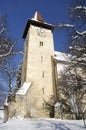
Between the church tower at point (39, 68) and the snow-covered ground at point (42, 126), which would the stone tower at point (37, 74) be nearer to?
the church tower at point (39, 68)

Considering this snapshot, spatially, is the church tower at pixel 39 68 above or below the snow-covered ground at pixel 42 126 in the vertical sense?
above

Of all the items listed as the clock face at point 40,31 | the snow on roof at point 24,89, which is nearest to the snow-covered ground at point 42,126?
the snow on roof at point 24,89

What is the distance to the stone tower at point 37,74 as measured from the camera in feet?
60.7

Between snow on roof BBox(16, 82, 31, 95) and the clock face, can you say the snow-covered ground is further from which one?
the clock face

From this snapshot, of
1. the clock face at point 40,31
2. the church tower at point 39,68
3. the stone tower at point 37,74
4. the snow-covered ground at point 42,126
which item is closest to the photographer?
the snow-covered ground at point 42,126

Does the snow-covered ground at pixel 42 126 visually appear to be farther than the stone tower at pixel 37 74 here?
No

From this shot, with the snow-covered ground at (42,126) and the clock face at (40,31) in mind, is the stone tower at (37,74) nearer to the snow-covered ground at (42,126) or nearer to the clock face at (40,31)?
the clock face at (40,31)

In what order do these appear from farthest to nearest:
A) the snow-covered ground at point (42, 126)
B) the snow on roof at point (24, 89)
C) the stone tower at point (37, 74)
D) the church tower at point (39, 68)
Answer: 1. the church tower at point (39, 68)
2. the stone tower at point (37, 74)
3. the snow on roof at point (24, 89)
4. the snow-covered ground at point (42, 126)

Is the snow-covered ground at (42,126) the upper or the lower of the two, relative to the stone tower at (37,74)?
lower

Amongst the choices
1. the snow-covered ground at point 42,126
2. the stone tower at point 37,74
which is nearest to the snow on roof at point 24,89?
the stone tower at point 37,74

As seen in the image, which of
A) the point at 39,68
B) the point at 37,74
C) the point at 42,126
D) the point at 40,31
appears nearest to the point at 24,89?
the point at 37,74

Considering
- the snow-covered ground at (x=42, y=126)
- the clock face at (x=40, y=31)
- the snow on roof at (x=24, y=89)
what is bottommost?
the snow-covered ground at (x=42, y=126)

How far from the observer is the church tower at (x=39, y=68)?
19.8 meters

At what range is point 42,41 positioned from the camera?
83.8 ft
